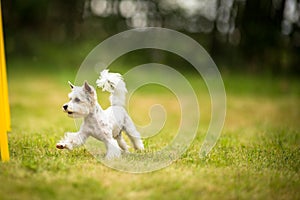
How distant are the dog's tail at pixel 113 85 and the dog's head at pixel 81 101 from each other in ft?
1.04

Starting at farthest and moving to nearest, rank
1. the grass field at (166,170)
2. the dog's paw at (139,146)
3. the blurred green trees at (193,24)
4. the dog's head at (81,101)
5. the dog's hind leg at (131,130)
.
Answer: the blurred green trees at (193,24), the dog's paw at (139,146), the dog's hind leg at (131,130), the dog's head at (81,101), the grass field at (166,170)

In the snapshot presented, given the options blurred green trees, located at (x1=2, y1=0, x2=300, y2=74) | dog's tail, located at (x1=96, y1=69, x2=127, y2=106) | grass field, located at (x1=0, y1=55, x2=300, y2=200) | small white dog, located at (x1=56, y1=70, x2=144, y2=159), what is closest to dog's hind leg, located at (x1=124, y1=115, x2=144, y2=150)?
small white dog, located at (x1=56, y1=70, x2=144, y2=159)

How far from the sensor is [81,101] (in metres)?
5.73

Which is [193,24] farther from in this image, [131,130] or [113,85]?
[113,85]

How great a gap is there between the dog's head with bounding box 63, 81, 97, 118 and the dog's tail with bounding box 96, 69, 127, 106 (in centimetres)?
32

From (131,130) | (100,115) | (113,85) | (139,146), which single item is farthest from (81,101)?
(139,146)

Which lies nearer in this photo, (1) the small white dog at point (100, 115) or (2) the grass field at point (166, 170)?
(2) the grass field at point (166, 170)

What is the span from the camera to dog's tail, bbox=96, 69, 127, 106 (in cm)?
610

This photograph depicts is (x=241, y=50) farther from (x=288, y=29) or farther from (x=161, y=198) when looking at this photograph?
(x=161, y=198)

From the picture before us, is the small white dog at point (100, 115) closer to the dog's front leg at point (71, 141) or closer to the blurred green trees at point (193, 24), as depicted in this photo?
the dog's front leg at point (71, 141)

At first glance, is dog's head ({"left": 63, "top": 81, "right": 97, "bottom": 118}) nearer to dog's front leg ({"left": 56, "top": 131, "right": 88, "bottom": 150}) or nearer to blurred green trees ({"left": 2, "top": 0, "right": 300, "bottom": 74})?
dog's front leg ({"left": 56, "top": 131, "right": 88, "bottom": 150})

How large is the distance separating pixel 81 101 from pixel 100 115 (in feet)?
1.03

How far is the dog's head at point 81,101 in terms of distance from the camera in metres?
5.66

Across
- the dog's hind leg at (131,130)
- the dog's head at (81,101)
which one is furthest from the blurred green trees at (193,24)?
the dog's head at (81,101)
